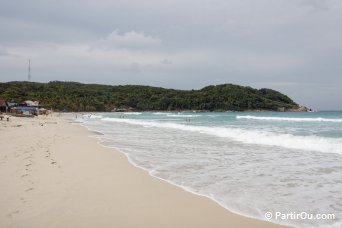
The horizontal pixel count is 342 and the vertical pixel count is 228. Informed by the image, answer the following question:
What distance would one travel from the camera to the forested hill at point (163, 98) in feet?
381

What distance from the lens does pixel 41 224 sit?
4082mm

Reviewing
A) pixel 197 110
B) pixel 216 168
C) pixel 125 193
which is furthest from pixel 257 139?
pixel 197 110

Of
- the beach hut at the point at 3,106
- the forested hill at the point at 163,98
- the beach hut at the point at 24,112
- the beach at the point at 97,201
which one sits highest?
the forested hill at the point at 163,98

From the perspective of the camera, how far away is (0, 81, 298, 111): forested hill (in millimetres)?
116250

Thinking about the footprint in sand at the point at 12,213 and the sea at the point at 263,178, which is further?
the sea at the point at 263,178

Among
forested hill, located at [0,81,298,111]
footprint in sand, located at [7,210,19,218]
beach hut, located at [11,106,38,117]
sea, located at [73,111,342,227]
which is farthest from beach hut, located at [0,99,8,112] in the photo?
footprint in sand, located at [7,210,19,218]

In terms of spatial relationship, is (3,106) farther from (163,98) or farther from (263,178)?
(163,98)

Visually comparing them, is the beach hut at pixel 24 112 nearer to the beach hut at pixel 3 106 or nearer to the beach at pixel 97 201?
the beach hut at pixel 3 106

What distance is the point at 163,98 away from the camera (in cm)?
13612

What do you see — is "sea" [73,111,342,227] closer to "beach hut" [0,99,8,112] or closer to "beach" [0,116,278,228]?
"beach" [0,116,278,228]

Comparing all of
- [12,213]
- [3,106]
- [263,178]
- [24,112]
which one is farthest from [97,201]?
[3,106]

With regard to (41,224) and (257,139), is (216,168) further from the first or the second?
(257,139)

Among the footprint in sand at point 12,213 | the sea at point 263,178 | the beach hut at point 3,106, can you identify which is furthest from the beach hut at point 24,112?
the footprint in sand at point 12,213

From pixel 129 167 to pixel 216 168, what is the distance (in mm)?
2250
